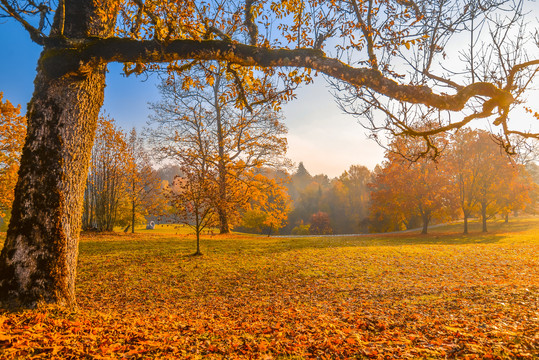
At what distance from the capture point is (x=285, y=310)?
5.64m

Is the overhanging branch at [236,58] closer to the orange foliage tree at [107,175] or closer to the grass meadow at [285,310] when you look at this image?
the grass meadow at [285,310]

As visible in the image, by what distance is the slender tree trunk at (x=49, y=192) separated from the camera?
3576mm

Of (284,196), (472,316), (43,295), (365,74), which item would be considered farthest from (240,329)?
(284,196)

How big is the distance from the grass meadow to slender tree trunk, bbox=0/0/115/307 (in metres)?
0.39

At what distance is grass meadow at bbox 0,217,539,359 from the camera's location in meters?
3.20

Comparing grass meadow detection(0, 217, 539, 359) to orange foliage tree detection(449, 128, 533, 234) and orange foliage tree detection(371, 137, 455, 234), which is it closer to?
orange foliage tree detection(371, 137, 455, 234)

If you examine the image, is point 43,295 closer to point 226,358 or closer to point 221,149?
point 226,358

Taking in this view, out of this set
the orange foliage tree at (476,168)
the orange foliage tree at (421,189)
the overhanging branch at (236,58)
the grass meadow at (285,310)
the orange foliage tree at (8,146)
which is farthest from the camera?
the orange foliage tree at (476,168)

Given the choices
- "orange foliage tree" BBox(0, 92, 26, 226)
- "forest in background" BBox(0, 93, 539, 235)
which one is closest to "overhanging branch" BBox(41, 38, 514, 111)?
"forest in background" BBox(0, 93, 539, 235)

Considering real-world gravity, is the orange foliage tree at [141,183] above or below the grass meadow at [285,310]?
above

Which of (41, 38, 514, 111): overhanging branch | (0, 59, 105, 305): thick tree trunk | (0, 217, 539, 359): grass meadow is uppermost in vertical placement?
(41, 38, 514, 111): overhanging branch

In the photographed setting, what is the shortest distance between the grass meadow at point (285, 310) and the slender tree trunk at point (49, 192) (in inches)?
15.5

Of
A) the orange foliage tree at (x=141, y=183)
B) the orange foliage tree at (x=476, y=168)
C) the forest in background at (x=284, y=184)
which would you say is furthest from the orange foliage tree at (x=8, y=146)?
the orange foliage tree at (x=476, y=168)

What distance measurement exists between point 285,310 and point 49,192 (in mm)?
4764
